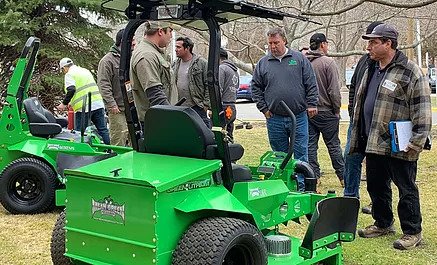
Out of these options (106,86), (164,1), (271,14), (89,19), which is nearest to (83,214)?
(164,1)

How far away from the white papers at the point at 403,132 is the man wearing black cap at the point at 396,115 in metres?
0.03

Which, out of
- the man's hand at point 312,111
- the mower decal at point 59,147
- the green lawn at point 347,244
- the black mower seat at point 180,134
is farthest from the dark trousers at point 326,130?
the black mower seat at point 180,134

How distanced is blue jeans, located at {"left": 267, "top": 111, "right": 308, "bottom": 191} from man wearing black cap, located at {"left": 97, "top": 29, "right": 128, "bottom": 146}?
6.42ft

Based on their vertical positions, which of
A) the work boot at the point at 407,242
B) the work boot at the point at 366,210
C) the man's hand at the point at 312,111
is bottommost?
the work boot at the point at 366,210

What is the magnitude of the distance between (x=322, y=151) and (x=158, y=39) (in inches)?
243

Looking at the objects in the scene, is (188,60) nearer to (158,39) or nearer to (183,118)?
(158,39)

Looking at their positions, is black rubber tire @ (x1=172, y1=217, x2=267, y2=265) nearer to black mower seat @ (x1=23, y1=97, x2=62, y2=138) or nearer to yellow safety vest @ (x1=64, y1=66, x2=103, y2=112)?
black mower seat @ (x1=23, y1=97, x2=62, y2=138)

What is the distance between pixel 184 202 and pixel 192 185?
13 centimetres

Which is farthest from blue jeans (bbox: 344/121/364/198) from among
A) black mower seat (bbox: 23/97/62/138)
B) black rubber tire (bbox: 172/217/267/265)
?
black mower seat (bbox: 23/97/62/138)

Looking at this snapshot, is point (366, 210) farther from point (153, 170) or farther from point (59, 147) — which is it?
point (153, 170)

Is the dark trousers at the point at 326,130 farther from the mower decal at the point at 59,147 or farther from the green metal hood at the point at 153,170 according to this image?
the green metal hood at the point at 153,170

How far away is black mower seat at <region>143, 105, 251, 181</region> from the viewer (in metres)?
3.88

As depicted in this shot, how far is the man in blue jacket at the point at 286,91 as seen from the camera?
6637 mm

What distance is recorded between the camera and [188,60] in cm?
679
